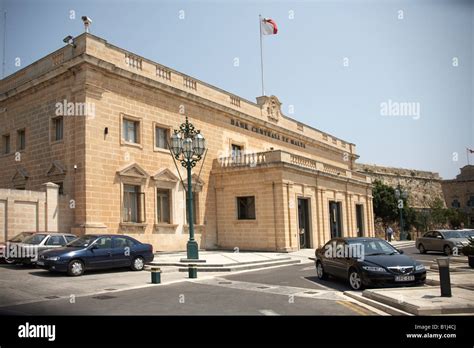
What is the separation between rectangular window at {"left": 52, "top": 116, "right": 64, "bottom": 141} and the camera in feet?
73.4

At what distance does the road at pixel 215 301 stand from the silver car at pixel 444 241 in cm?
1255

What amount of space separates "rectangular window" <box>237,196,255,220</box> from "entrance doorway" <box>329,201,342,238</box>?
301 inches

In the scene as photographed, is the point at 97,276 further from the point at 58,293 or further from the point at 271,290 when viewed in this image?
the point at 271,290

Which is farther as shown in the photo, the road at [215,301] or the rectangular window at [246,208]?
the rectangular window at [246,208]

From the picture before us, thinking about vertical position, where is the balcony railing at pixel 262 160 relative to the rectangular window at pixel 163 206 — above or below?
above

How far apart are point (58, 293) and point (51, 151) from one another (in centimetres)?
1229

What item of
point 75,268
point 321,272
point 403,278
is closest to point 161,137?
point 75,268

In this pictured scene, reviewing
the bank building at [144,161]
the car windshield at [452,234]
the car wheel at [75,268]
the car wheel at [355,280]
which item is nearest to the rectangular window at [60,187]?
the bank building at [144,161]

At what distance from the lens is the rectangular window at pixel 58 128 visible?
22.4 meters

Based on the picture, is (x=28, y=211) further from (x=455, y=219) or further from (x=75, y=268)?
(x=455, y=219)

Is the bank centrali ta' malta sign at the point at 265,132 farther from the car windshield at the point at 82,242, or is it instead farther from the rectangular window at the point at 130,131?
the car windshield at the point at 82,242

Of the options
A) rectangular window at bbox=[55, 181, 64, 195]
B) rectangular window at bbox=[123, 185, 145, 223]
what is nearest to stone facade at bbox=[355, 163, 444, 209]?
rectangular window at bbox=[123, 185, 145, 223]

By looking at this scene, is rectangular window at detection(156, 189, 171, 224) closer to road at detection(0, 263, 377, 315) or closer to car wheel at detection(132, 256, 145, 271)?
car wheel at detection(132, 256, 145, 271)
